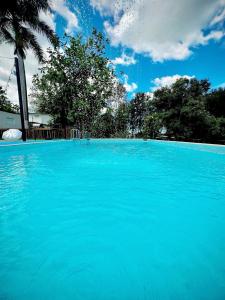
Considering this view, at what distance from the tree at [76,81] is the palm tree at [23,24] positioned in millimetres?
5115

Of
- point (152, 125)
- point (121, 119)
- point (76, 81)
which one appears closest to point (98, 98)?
point (76, 81)

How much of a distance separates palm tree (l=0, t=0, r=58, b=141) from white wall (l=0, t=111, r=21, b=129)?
6.55m

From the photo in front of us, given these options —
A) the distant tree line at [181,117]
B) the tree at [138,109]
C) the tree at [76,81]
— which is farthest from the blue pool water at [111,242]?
the tree at [138,109]

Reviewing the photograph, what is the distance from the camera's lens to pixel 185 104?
58.9 ft

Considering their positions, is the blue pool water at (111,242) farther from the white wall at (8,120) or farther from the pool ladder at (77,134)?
the white wall at (8,120)

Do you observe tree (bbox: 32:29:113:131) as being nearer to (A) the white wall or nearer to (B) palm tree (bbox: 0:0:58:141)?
(A) the white wall

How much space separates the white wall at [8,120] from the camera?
1639 centimetres

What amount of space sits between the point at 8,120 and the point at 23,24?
9404mm

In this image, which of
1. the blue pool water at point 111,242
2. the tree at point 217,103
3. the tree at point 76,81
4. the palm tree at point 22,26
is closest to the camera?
the blue pool water at point 111,242

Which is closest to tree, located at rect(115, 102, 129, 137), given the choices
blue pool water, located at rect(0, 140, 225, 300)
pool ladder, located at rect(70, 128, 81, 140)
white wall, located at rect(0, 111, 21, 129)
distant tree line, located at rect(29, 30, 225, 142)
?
distant tree line, located at rect(29, 30, 225, 142)

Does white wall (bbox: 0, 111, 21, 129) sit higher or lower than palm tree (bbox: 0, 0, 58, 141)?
lower

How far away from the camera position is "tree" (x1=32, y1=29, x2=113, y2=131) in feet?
58.5

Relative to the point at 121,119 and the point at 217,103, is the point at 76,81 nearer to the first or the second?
the point at 121,119

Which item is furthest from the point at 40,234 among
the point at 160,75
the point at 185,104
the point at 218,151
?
the point at 160,75
